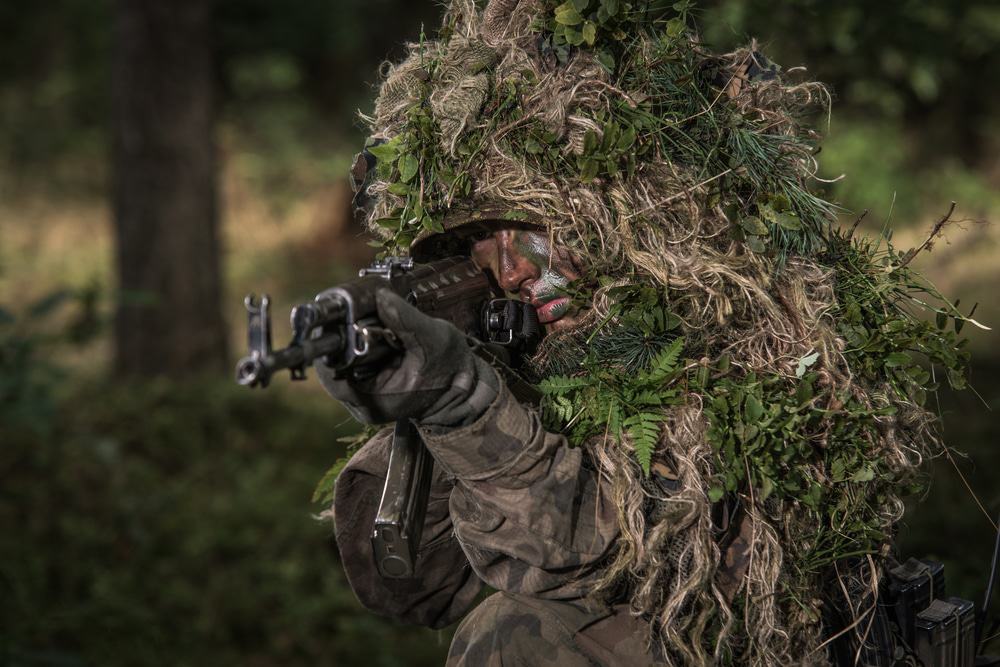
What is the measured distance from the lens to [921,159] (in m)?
11.4

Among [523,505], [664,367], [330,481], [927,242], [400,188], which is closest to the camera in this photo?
[523,505]

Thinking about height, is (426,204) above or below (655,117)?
below

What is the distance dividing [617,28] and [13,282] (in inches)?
423

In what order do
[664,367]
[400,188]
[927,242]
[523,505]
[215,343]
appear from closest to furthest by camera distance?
[523,505] < [664,367] < [927,242] < [400,188] < [215,343]

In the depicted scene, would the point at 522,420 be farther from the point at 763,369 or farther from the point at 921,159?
the point at 921,159

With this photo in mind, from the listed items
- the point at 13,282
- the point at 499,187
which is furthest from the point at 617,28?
the point at 13,282

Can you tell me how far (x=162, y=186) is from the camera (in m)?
7.19

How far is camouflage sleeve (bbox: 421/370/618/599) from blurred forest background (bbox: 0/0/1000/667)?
2.48ft

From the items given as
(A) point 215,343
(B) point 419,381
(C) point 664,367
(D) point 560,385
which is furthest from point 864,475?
(A) point 215,343

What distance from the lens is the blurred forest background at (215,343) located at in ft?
15.8

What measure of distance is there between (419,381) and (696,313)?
0.71m

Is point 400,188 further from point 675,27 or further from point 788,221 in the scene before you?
point 788,221

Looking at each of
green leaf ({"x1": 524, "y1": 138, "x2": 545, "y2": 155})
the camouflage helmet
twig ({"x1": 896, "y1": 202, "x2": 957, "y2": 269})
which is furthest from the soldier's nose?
twig ({"x1": 896, "y1": 202, "x2": 957, "y2": 269})

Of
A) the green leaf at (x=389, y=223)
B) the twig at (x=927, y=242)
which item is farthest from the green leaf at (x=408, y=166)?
the twig at (x=927, y=242)
